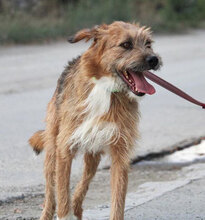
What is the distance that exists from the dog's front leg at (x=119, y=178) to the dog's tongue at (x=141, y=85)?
0.44m

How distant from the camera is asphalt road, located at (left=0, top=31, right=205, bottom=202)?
817 cm

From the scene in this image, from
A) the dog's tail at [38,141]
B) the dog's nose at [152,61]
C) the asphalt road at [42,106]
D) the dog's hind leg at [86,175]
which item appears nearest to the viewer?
the dog's nose at [152,61]

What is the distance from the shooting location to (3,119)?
10758 mm

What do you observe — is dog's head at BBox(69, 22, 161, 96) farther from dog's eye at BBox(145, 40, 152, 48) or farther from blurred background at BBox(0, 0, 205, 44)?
blurred background at BBox(0, 0, 205, 44)

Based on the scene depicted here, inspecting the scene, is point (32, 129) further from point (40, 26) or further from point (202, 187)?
point (40, 26)

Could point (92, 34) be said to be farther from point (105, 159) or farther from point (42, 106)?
point (42, 106)

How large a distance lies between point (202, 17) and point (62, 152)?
27413 mm

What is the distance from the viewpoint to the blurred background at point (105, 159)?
664 cm

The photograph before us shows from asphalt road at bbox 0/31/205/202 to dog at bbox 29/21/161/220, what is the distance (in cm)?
132

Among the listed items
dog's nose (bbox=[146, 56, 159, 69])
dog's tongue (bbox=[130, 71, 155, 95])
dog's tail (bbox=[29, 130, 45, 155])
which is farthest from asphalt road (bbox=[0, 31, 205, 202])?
dog's nose (bbox=[146, 56, 159, 69])

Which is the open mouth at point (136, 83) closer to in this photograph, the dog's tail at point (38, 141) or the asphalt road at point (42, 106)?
the dog's tail at point (38, 141)

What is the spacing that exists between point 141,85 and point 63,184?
989 mm

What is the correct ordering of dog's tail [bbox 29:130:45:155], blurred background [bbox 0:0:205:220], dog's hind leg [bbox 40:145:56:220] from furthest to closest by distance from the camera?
blurred background [bbox 0:0:205:220]
dog's tail [bbox 29:130:45:155]
dog's hind leg [bbox 40:145:56:220]

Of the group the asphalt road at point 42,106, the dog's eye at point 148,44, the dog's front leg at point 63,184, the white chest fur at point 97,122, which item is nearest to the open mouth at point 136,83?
the white chest fur at point 97,122
